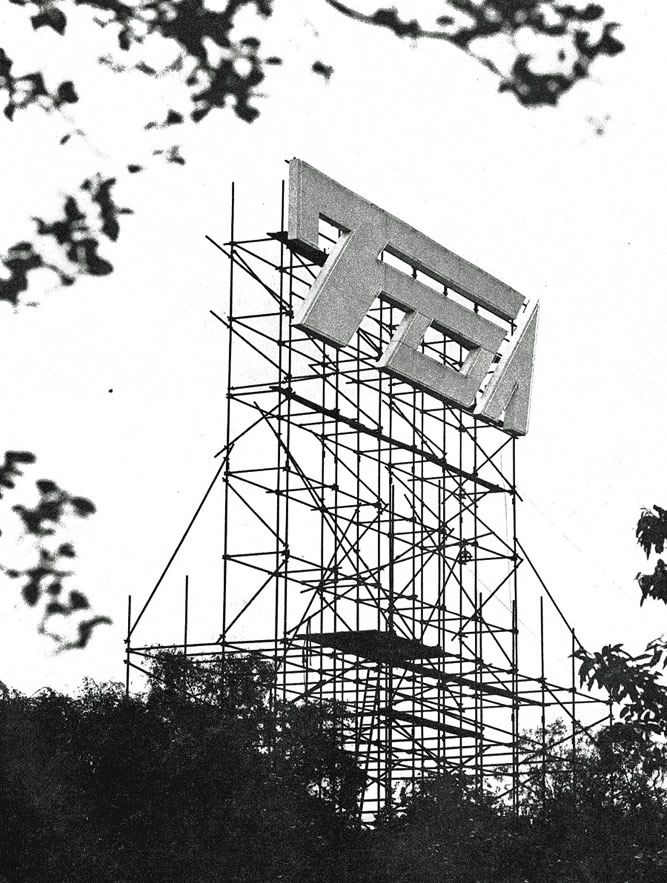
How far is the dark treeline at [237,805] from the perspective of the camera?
21.1 m

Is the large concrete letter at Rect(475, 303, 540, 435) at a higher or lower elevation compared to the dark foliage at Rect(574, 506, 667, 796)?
higher

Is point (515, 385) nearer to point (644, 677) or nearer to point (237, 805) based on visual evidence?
point (237, 805)

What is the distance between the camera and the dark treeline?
21.1 meters

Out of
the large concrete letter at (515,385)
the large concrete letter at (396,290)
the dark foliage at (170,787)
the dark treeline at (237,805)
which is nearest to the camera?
the dark treeline at (237,805)

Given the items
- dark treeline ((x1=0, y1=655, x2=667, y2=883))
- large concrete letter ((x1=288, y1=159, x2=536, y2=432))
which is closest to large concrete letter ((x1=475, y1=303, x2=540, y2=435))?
large concrete letter ((x1=288, y1=159, x2=536, y2=432))

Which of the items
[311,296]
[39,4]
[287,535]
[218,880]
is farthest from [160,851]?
[39,4]

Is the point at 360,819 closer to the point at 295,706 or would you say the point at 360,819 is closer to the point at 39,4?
the point at 295,706

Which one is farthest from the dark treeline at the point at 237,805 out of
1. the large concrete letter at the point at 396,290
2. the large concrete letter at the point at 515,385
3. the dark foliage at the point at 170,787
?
the large concrete letter at the point at 515,385

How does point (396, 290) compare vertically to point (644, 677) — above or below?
above

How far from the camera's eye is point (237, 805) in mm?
21703

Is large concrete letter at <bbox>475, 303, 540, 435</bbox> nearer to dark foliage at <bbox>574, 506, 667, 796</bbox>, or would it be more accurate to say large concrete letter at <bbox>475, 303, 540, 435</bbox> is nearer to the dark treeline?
the dark treeline

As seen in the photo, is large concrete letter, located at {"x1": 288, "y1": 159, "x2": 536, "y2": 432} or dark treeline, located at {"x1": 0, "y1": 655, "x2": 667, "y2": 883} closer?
dark treeline, located at {"x1": 0, "y1": 655, "x2": 667, "y2": 883}

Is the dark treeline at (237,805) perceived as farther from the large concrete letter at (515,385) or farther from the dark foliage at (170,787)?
the large concrete letter at (515,385)

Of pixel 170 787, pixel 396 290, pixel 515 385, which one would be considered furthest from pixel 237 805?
pixel 515 385
